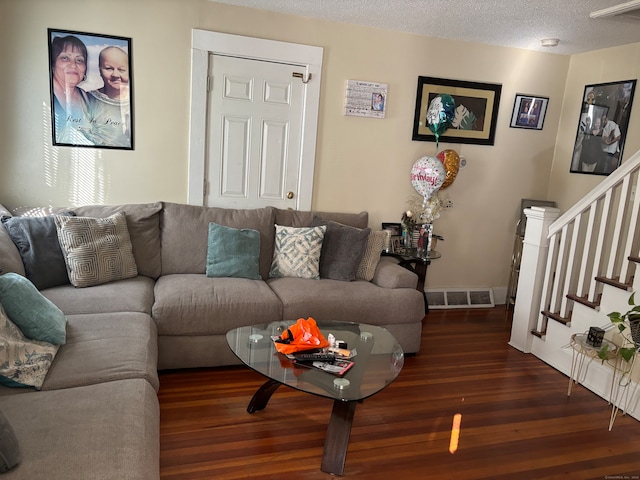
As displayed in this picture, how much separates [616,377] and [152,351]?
2653mm

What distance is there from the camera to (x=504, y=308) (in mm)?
4566

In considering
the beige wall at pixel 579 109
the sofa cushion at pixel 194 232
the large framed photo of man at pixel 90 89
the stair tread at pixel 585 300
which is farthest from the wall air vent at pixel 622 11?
the large framed photo of man at pixel 90 89

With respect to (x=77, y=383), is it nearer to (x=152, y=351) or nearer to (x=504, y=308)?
(x=152, y=351)

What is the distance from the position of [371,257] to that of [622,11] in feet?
7.45

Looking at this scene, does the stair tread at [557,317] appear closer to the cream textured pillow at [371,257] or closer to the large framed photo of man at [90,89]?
the cream textured pillow at [371,257]

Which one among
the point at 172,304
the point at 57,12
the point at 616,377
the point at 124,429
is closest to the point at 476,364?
the point at 616,377

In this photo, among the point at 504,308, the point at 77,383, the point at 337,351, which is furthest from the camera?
the point at 504,308

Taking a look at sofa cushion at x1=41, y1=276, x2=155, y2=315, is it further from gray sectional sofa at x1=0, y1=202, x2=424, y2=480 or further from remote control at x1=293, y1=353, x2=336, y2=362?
remote control at x1=293, y1=353, x2=336, y2=362

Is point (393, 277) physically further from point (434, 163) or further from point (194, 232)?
point (194, 232)

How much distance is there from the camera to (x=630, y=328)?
2.59 m

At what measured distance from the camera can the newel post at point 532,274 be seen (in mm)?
3361

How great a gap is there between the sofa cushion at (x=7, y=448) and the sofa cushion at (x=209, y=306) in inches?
54.1

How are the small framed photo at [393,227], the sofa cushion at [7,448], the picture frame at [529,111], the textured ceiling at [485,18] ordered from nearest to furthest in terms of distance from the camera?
1. the sofa cushion at [7,448]
2. the textured ceiling at [485,18]
3. the small framed photo at [393,227]
4. the picture frame at [529,111]

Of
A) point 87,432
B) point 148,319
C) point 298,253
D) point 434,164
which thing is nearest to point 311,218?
point 298,253
